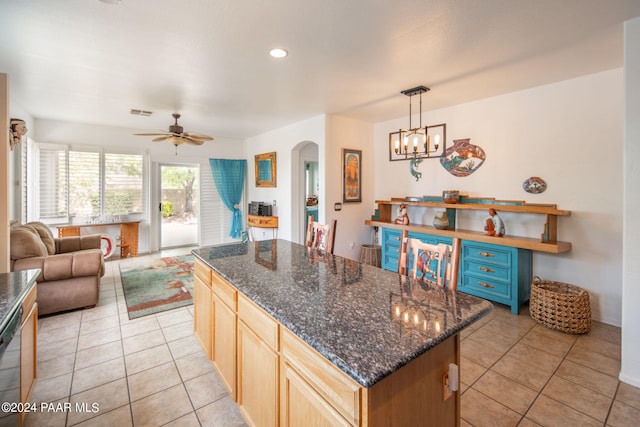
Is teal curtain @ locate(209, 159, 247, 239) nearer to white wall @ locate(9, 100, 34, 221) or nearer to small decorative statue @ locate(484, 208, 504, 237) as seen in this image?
white wall @ locate(9, 100, 34, 221)

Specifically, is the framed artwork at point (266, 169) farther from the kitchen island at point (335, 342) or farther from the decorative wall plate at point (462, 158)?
the kitchen island at point (335, 342)

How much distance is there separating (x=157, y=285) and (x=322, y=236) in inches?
110

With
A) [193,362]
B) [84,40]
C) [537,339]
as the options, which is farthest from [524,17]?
[193,362]

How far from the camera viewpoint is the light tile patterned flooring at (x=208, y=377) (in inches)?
70.9

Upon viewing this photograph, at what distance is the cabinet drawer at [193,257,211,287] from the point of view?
2106 millimetres

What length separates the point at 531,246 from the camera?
120 inches

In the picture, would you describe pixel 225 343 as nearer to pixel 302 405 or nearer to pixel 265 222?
pixel 302 405

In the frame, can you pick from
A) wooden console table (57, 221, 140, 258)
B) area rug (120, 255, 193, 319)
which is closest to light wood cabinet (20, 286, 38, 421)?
area rug (120, 255, 193, 319)

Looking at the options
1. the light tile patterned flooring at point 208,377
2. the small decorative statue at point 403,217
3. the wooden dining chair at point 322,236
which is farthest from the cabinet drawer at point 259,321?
the small decorative statue at point 403,217

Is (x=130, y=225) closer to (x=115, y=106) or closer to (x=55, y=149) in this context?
(x=55, y=149)

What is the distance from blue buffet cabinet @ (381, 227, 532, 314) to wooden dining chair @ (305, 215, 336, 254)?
1.89m

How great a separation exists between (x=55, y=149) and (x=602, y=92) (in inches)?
298

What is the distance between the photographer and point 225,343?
6.08ft

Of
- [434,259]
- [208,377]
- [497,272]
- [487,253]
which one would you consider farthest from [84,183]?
[497,272]
